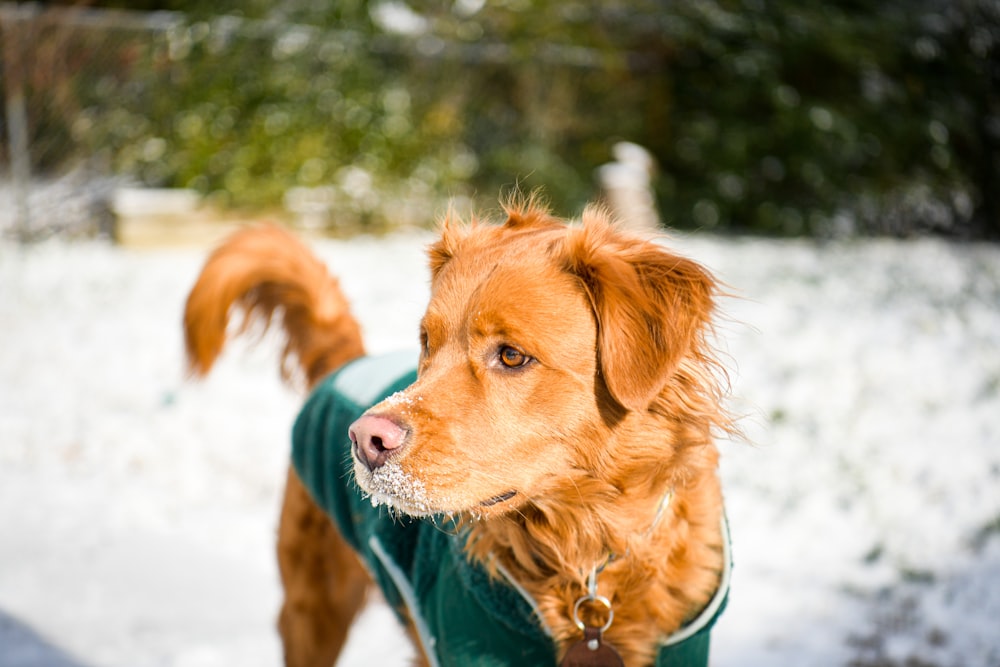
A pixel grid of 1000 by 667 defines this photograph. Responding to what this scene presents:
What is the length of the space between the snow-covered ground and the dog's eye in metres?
0.53

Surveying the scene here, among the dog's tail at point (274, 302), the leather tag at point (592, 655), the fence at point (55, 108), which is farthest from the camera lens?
the fence at point (55, 108)

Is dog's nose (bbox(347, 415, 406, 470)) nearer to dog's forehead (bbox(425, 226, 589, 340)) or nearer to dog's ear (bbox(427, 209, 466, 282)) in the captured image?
dog's forehead (bbox(425, 226, 589, 340))

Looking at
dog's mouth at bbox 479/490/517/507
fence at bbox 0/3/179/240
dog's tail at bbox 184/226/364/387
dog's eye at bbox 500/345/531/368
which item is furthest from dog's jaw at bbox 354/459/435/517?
fence at bbox 0/3/179/240

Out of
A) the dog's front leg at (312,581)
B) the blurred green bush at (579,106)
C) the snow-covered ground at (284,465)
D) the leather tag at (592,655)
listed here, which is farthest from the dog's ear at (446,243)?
the blurred green bush at (579,106)

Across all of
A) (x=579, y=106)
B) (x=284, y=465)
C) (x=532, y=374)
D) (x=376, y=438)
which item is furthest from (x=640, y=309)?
(x=579, y=106)

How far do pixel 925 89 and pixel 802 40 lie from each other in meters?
1.54

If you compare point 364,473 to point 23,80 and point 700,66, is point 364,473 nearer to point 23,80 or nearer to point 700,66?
point 23,80

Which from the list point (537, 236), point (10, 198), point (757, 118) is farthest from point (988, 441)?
point (10, 198)

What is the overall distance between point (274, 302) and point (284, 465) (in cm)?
176

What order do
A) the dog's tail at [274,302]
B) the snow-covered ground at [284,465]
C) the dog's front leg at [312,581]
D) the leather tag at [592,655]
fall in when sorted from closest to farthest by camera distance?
the leather tag at [592,655] → the dog's front leg at [312,581] → the dog's tail at [274,302] → the snow-covered ground at [284,465]

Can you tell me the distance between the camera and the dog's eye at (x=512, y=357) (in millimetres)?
1932

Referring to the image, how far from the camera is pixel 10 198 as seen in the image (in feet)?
28.8

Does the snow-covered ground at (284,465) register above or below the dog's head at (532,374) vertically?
below

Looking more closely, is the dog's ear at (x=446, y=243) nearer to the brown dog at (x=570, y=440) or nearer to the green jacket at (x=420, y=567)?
the brown dog at (x=570, y=440)
